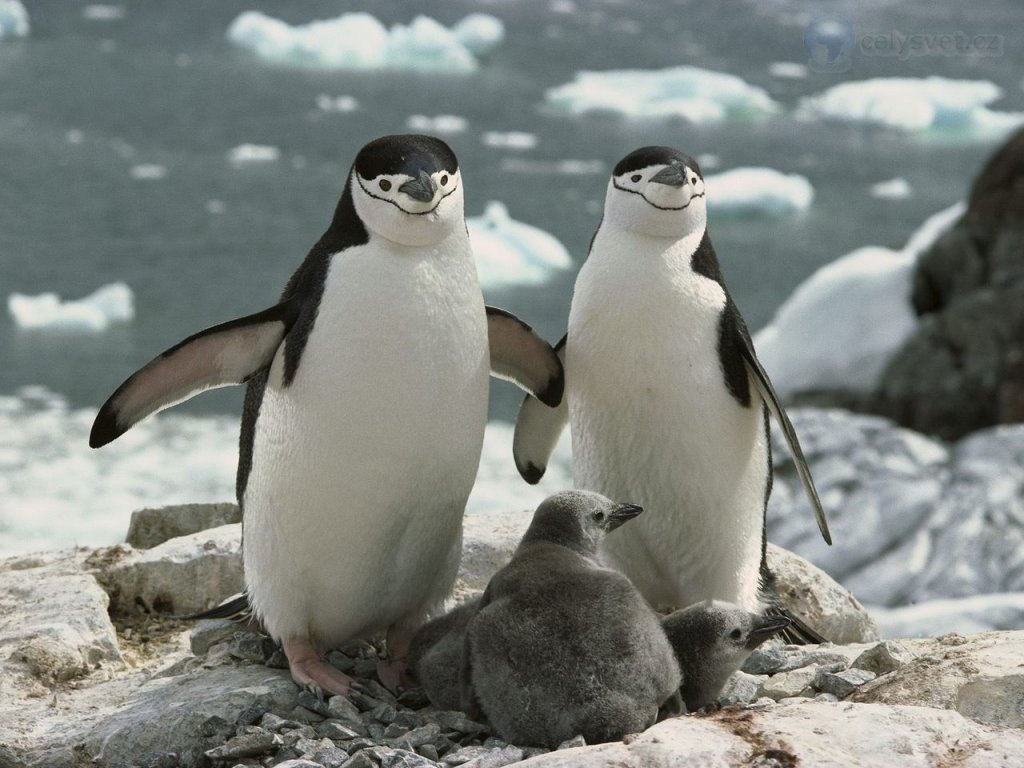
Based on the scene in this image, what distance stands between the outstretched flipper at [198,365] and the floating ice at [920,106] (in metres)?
12.3

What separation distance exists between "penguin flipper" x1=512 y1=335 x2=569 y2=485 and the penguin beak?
62 centimetres

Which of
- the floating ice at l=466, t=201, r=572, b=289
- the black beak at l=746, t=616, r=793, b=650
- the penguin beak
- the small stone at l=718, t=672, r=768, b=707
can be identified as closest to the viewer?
the black beak at l=746, t=616, r=793, b=650

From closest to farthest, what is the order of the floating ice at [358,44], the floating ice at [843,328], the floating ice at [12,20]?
1. the floating ice at [843,328]
2. the floating ice at [12,20]
3. the floating ice at [358,44]

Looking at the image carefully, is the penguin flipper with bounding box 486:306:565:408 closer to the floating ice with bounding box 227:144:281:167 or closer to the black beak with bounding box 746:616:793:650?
the black beak with bounding box 746:616:793:650

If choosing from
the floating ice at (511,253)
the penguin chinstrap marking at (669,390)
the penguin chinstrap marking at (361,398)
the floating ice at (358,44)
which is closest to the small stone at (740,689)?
the penguin chinstrap marking at (669,390)

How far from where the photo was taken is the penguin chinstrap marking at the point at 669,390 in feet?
10.2

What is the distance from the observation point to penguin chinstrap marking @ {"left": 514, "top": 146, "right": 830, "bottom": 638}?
3096 mm

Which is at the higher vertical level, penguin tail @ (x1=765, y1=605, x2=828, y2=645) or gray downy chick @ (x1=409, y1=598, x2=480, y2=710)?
gray downy chick @ (x1=409, y1=598, x2=480, y2=710)

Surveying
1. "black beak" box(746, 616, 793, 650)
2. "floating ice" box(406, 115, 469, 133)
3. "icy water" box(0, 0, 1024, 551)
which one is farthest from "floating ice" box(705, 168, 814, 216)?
"black beak" box(746, 616, 793, 650)

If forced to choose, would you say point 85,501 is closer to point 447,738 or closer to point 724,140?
point 447,738

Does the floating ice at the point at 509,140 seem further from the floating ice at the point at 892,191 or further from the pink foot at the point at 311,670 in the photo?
the pink foot at the point at 311,670

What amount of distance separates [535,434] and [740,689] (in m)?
0.89

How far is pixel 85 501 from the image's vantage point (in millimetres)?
8523

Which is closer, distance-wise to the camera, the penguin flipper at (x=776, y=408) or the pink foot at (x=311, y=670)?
the pink foot at (x=311, y=670)
